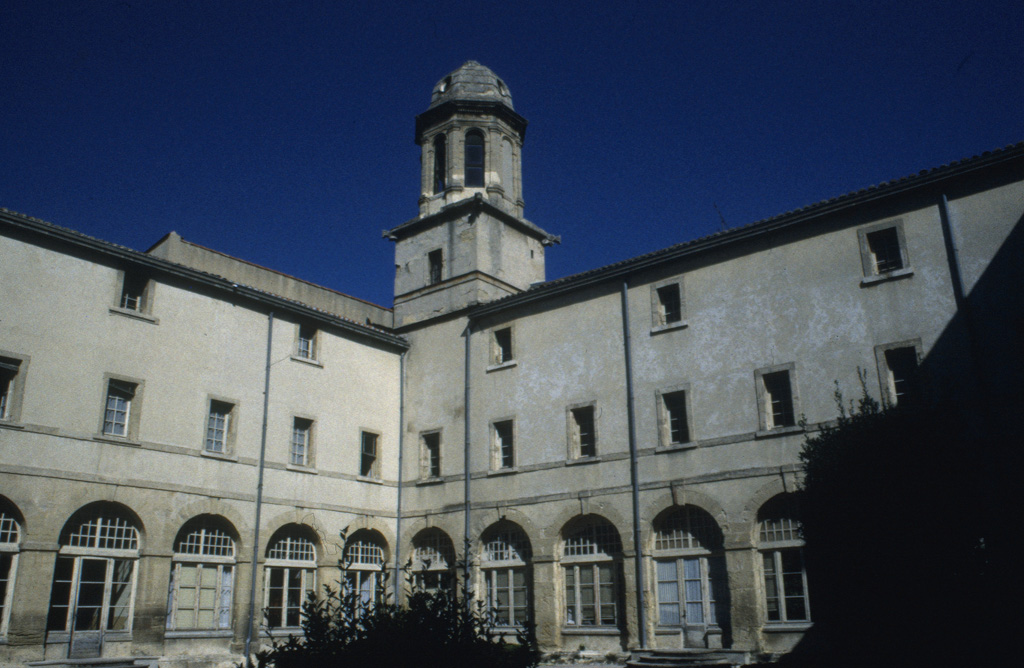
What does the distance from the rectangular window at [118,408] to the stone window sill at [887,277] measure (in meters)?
16.6

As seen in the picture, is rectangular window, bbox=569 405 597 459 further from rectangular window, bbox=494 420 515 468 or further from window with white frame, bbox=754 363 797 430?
window with white frame, bbox=754 363 797 430

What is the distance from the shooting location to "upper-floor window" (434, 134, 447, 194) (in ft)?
100.0

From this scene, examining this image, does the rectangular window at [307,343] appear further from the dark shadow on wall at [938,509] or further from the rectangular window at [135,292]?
the dark shadow on wall at [938,509]

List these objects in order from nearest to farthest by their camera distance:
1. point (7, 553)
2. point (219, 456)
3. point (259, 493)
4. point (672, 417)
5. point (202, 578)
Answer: point (7, 553)
point (202, 578)
point (672, 417)
point (219, 456)
point (259, 493)

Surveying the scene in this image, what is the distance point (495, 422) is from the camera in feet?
80.2

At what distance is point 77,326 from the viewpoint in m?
19.3

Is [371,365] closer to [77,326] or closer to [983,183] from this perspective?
[77,326]

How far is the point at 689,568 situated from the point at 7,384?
15.4 meters

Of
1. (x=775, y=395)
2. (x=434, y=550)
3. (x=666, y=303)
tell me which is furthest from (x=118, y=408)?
(x=775, y=395)

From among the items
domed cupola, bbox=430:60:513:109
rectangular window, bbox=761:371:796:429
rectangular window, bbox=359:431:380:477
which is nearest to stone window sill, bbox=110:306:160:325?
rectangular window, bbox=359:431:380:477

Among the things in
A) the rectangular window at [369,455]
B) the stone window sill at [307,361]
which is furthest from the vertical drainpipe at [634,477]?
the stone window sill at [307,361]

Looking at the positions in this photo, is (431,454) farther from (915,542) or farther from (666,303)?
(915,542)

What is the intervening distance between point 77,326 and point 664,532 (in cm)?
1421

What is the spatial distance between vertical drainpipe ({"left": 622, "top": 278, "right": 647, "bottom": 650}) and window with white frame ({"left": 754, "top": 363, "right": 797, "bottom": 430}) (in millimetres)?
3257
